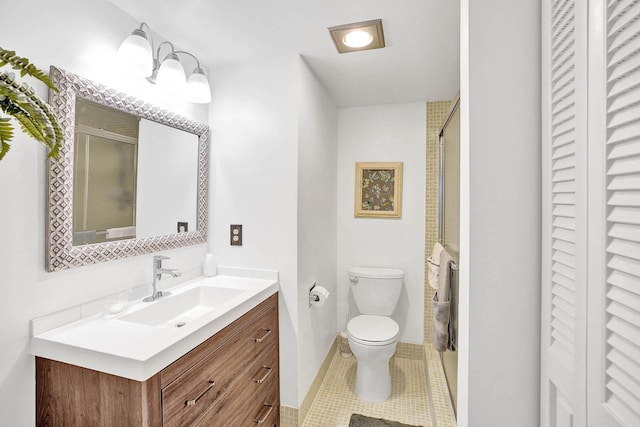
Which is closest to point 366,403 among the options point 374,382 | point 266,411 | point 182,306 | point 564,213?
point 374,382

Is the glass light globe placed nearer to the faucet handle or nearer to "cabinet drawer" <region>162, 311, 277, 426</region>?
the faucet handle

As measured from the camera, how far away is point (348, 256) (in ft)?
9.45

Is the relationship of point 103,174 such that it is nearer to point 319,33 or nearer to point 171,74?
point 171,74

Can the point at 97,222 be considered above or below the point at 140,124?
below

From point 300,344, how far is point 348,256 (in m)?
1.12

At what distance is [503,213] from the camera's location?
857 millimetres

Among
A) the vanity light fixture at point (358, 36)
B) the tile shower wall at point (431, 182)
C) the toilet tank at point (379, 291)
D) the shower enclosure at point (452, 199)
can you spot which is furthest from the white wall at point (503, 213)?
the tile shower wall at point (431, 182)

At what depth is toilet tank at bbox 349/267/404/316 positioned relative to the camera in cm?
260

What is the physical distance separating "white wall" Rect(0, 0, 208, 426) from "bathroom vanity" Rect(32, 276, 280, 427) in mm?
62

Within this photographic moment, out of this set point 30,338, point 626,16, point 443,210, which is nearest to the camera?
point 626,16

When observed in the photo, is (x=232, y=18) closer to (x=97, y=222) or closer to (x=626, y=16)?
(x=97, y=222)

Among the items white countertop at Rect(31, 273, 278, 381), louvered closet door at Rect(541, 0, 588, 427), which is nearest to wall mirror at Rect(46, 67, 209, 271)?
white countertop at Rect(31, 273, 278, 381)

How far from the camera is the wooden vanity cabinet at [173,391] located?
98 cm

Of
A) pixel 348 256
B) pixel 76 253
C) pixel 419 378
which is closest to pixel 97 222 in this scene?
pixel 76 253
